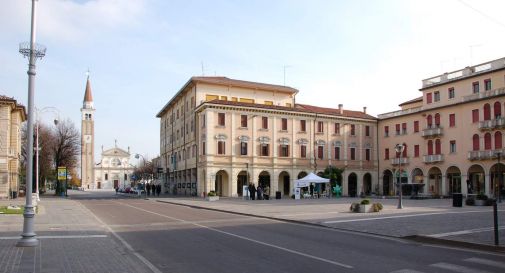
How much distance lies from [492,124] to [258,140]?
2730cm

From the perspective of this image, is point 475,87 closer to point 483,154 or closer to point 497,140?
point 497,140

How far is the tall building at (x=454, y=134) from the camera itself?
54656 millimetres

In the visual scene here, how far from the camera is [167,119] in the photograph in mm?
85812

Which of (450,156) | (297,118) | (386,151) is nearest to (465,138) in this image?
(450,156)

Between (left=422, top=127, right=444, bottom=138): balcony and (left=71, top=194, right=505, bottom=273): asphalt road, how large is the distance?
49046 mm

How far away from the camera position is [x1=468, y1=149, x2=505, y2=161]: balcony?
177 ft

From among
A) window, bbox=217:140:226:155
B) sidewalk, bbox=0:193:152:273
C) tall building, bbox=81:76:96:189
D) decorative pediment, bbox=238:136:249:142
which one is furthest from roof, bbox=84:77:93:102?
sidewalk, bbox=0:193:152:273

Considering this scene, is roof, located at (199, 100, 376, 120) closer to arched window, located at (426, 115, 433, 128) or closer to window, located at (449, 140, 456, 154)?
arched window, located at (426, 115, 433, 128)

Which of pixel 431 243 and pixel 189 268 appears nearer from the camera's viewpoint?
pixel 189 268

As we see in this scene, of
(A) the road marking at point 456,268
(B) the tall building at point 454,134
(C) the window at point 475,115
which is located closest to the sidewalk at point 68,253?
(A) the road marking at point 456,268

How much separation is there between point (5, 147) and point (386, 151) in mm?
50210

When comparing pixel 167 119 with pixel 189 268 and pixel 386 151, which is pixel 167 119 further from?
pixel 189 268

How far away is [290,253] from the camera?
1177 centimetres

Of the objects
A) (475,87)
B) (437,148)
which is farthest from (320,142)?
(475,87)
